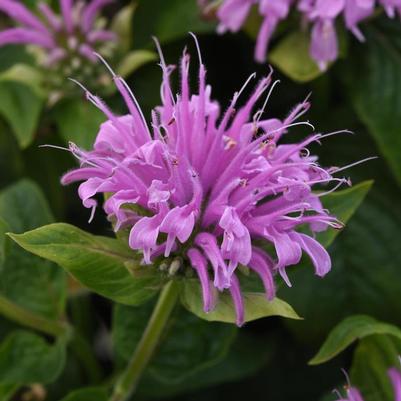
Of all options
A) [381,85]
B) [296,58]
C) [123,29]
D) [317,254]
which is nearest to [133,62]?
[123,29]

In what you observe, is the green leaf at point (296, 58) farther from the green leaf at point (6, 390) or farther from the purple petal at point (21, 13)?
the green leaf at point (6, 390)

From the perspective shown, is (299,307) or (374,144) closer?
(299,307)

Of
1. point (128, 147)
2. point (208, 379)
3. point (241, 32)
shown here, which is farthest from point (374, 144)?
point (128, 147)

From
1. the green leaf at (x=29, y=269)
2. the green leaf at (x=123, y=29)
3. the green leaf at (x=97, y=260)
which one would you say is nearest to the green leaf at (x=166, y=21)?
the green leaf at (x=123, y=29)

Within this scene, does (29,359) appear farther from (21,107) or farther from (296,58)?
(296,58)

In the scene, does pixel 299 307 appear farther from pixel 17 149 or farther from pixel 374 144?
pixel 17 149

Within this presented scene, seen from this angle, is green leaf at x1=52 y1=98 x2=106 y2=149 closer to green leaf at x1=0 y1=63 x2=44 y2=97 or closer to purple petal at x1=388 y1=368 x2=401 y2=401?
green leaf at x1=0 y1=63 x2=44 y2=97
